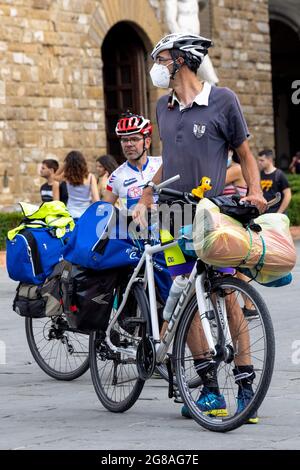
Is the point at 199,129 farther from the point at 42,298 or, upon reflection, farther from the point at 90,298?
the point at 42,298

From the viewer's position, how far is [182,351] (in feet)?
20.7

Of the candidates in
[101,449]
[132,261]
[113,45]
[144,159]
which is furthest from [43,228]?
[113,45]

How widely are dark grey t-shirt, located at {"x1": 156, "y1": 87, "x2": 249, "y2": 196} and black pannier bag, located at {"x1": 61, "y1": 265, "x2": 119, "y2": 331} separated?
729 mm

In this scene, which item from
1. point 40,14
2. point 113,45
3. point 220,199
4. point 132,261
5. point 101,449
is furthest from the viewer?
point 113,45

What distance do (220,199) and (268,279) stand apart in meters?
0.44

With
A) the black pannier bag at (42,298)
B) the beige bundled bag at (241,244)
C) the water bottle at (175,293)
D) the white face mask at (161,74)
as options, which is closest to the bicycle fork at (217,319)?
the beige bundled bag at (241,244)

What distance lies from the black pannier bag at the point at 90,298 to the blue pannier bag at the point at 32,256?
45.9 inches

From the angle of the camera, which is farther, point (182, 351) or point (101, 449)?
point (182, 351)

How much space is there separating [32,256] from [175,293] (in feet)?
6.60

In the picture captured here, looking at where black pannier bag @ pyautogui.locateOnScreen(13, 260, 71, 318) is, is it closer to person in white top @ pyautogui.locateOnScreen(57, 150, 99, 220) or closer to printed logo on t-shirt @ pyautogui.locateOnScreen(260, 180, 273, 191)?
person in white top @ pyautogui.locateOnScreen(57, 150, 99, 220)

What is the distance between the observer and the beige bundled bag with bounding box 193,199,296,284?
19.7 ft

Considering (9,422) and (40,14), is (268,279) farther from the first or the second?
(40,14)

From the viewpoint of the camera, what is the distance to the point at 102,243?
280 inches

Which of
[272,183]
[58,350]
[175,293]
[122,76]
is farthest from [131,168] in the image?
[122,76]
